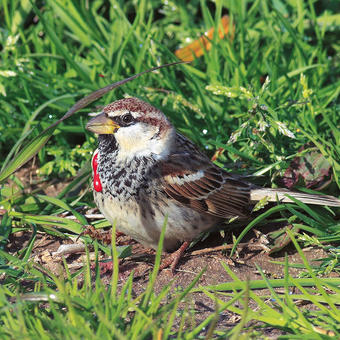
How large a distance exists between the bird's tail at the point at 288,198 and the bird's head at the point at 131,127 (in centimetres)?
71

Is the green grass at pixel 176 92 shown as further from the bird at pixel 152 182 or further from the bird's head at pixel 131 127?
the bird's head at pixel 131 127

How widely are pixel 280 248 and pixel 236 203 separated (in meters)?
0.42

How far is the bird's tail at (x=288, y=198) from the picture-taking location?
3725 millimetres

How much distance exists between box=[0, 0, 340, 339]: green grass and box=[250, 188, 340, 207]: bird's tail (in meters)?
0.08

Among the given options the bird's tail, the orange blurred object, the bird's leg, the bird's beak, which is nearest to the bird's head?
the bird's beak

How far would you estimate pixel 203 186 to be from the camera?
3.81 meters

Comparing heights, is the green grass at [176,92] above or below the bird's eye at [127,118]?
below

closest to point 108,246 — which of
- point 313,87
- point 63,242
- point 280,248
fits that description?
point 63,242

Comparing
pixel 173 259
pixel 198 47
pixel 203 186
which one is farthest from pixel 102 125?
pixel 198 47

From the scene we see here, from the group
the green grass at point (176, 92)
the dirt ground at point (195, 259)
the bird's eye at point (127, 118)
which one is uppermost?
the bird's eye at point (127, 118)

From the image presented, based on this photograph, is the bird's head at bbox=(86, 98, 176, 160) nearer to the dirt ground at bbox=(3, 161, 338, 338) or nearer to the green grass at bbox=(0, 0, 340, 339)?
the green grass at bbox=(0, 0, 340, 339)

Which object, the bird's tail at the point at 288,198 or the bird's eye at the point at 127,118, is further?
the bird's tail at the point at 288,198

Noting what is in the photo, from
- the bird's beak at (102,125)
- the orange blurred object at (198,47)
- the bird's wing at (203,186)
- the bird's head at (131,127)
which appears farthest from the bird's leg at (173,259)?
the orange blurred object at (198,47)

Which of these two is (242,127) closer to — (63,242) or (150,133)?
(150,133)
